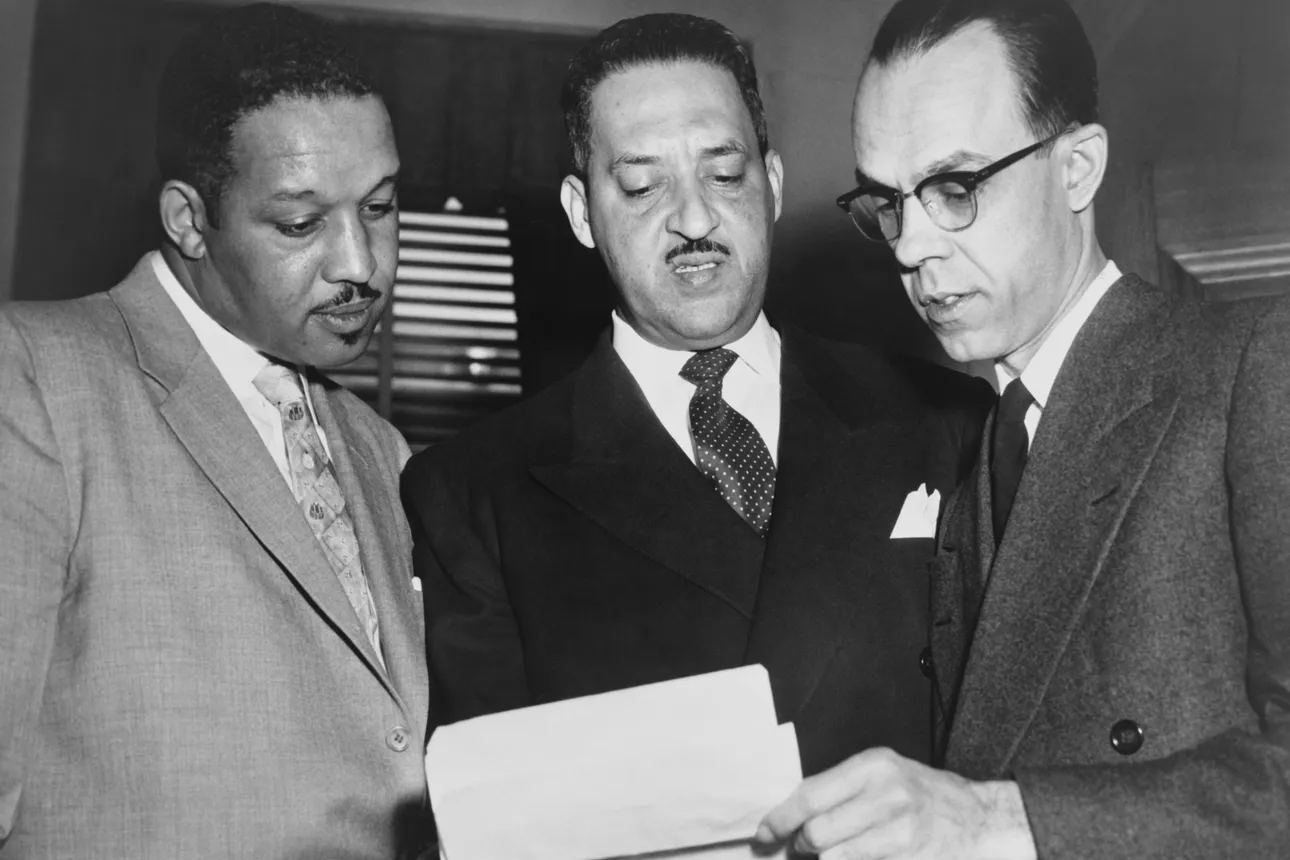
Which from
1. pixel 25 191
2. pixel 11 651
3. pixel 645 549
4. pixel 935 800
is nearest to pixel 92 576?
pixel 11 651

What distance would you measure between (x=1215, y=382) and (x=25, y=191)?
3.38 metres

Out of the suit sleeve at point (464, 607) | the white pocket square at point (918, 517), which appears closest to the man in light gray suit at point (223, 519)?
the suit sleeve at point (464, 607)

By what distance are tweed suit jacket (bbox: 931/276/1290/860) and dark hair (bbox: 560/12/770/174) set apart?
889 mm

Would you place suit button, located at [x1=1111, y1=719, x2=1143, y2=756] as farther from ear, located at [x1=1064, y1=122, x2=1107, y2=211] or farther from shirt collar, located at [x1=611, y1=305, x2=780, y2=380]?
shirt collar, located at [x1=611, y1=305, x2=780, y2=380]

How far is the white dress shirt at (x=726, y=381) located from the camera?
2.31 m

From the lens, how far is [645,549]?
210cm

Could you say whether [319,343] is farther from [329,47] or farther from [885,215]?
[885,215]

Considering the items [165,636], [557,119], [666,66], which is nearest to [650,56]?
[666,66]

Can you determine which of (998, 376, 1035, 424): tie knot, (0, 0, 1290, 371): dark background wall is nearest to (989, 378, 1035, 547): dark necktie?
(998, 376, 1035, 424): tie knot

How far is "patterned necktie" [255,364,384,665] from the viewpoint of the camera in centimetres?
228

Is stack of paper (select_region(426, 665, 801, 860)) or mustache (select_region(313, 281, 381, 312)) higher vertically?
mustache (select_region(313, 281, 381, 312))

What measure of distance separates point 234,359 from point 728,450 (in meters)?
0.85

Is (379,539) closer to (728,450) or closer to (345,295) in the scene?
(345,295)

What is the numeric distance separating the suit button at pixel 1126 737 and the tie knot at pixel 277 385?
1.47 meters
